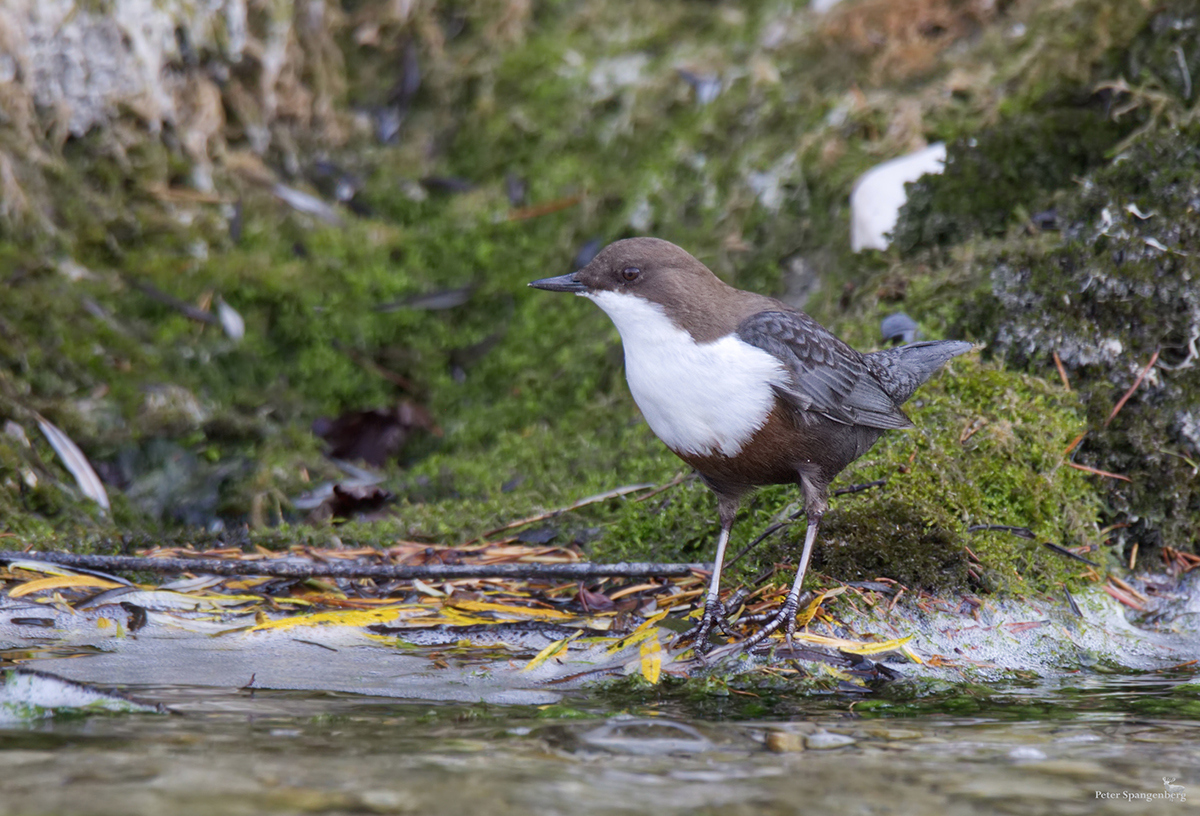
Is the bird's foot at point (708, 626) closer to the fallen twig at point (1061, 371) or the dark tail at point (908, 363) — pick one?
the dark tail at point (908, 363)

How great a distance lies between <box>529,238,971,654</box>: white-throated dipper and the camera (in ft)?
11.3

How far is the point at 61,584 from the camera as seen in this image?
3.48 meters

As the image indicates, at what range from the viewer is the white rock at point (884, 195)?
17.8ft

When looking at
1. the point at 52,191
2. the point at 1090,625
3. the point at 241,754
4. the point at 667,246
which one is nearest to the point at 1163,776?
the point at 1090,625

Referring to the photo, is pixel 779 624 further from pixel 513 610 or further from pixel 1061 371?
pixel 1061 371

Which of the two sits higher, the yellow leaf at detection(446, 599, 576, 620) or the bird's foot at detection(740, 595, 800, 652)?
the yellow leaf at detection(446, 599, 576, 620)

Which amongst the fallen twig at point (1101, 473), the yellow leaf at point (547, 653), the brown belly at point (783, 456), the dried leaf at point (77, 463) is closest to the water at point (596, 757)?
the yellow leaf at point (547, 653)

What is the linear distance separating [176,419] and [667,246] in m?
2.86

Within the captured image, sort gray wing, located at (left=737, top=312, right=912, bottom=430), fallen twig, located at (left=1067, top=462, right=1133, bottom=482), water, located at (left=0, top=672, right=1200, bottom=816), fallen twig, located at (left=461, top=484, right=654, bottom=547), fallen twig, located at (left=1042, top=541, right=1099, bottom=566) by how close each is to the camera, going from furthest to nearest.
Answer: fallen twig, located at (left=461, top=484, right=654, bottom=547), fallen twig, located at (left=1067, top=462, right=1133, bottom=482), fallen twig, located at (left=1042, top=541, right=1099, bottom=566), gray wing, located at (left=737, top=312, right=912, bottom=430), water, located at (left=0, top=672, right=1200, bottom=816)

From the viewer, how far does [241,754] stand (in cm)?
211

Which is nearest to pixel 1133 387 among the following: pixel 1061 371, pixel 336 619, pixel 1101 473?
pixel 1061 371

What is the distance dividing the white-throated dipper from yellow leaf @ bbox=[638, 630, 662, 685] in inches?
5.3

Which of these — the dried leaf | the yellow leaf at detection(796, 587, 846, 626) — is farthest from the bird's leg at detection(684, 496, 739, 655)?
the dried leaf

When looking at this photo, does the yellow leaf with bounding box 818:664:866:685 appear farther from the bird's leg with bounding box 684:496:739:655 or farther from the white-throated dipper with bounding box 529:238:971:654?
the bird's leg with bounding box 684:496:739:655
